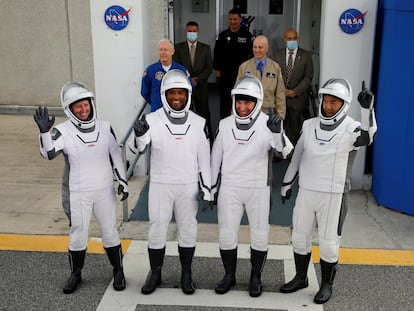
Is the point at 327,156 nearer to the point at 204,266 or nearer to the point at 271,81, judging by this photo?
the point at 204,266

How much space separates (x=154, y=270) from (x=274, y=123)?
71.3 inches

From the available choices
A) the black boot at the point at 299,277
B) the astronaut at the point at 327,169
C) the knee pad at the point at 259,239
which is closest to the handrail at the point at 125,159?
the knee pad at the point at 259,239

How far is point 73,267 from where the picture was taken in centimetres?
532

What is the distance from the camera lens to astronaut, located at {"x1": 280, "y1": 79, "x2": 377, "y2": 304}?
15.9 ft

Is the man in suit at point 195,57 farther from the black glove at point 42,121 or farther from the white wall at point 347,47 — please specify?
the black glove at point 42,121

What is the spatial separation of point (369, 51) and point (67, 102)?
4.21m


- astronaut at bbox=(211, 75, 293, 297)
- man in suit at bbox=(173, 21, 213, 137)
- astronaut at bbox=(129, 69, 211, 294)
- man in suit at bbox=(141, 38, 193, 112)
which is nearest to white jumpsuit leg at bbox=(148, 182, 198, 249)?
astronaut at bbox=(129, 69, 211, 294)

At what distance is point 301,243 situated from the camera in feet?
16.8

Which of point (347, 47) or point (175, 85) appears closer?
point (175, 85)

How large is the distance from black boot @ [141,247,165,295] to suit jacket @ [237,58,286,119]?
112 inches

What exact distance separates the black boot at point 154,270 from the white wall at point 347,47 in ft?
11.8

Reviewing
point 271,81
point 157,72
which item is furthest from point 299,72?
point 157,72

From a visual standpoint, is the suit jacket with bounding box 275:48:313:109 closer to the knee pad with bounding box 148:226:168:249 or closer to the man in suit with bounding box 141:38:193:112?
the man in suit with bounding box 141:38:193:112

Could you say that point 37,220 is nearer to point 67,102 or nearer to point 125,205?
point 125,205
